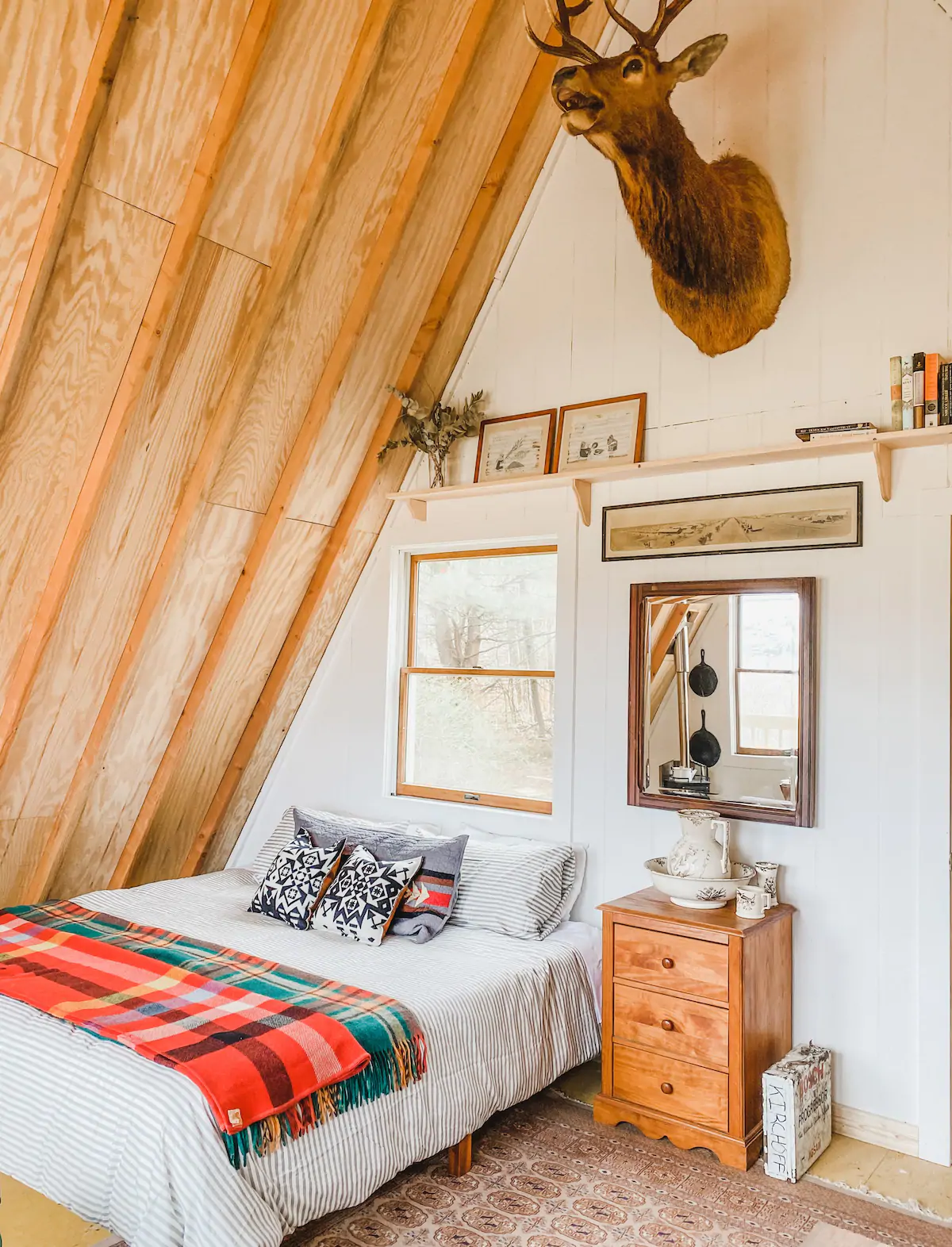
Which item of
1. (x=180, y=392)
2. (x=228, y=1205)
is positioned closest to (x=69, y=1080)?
(x=228, y=1205)

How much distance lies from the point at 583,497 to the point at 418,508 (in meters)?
0.80

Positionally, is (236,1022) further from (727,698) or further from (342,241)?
(342,241)

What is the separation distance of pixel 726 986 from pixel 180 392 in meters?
2.45

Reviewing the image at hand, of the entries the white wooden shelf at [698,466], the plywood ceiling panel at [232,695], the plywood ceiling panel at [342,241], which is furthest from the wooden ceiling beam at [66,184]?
the white wooden shelf at [698,466]

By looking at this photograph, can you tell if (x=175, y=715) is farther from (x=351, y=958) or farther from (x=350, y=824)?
(x=351, y=958)

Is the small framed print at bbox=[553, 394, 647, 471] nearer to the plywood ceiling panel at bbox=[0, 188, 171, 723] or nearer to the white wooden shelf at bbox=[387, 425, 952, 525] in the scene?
the white wooden shelf at bbox=[387, 425, 952, 525]

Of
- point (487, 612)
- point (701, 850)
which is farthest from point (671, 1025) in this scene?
point (487, 612)

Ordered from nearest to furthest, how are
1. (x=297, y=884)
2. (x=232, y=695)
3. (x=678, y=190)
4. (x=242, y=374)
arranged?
1. (x=678, y=190)
2. (x=242, y=374)
3. (x=297, y=884)
4. (x=232, y=695)

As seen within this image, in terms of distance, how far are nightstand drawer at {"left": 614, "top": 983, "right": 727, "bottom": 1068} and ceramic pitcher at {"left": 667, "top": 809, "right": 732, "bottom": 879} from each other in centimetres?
37

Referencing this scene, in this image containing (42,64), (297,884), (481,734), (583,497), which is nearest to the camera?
(42,64)

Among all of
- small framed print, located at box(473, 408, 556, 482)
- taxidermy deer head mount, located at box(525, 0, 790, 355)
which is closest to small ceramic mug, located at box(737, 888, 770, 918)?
small framed print, located at box(473, 408, 556, 482)

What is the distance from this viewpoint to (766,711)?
121 inches

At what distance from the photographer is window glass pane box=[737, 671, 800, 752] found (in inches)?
119

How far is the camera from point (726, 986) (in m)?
2.70
